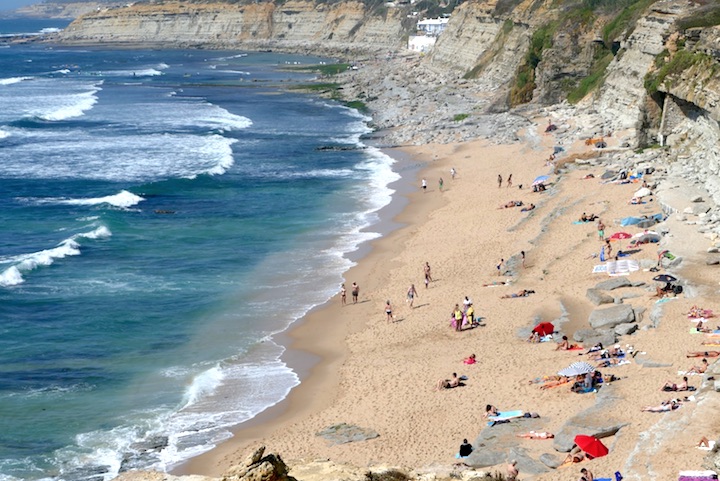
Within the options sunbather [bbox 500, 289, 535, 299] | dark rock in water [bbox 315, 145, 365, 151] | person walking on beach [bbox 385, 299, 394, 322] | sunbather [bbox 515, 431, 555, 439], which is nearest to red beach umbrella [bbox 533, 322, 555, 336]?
sunbather [bbox 500, 289, 535, 299]

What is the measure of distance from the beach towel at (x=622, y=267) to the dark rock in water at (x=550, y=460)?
505 inches

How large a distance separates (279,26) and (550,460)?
165 m

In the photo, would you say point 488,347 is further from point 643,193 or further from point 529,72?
point 529,72

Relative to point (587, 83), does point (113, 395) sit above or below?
below

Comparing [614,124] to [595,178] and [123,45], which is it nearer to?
[595,178]

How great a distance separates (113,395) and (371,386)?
6.94m

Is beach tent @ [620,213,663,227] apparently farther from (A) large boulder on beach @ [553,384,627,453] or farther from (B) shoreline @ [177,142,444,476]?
(A) large boulder on beach @ [553,384,627,453]

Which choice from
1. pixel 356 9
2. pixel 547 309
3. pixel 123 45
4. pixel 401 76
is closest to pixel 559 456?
pixel 547 309

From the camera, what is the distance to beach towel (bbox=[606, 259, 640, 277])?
33469mm

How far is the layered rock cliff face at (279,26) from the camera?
16150 cm

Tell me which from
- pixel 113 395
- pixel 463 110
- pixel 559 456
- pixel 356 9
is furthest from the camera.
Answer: pixel 356 9

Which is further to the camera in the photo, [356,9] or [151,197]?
[356,9]

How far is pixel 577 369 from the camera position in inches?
1009

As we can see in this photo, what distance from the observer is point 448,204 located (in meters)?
50.2
